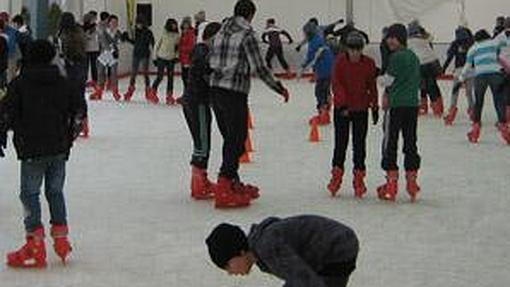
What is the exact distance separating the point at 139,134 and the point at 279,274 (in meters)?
10.4

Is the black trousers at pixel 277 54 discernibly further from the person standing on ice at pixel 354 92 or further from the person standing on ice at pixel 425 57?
the person standing on ice at pixel 354 92

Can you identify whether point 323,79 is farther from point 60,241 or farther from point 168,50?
point 60,241

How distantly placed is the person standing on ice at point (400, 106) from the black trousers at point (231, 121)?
52.0 inches

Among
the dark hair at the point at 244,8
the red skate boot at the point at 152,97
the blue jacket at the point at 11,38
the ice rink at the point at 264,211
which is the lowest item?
the ice rink at the point at 264,211

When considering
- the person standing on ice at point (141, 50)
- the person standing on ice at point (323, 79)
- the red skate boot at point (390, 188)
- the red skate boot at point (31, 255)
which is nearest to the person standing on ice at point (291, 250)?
the red skate boot at point (31, 255)

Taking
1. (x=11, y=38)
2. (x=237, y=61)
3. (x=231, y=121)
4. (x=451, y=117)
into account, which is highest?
(x=11, y=38)

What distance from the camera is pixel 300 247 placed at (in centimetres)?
369

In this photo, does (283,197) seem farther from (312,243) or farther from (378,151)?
(312,243)

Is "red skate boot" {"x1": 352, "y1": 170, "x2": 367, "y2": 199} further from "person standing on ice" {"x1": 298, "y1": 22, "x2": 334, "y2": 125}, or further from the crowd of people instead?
"person standing on ice" {"x1": 298, "y1": 22, "x2": 334, "y2": 125}

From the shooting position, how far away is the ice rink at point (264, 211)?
20.7 feet

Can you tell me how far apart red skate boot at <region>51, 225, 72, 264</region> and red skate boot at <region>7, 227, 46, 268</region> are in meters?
0.09

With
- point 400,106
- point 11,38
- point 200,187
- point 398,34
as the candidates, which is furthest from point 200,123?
point 11,38

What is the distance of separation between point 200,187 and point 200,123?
23.5 inches

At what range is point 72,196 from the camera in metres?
8.99
